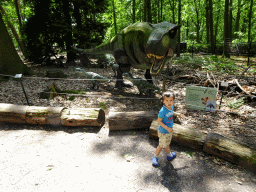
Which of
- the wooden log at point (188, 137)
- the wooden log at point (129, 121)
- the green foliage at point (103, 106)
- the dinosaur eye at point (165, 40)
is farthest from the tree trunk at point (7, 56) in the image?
the wooden log at point (188, 137)

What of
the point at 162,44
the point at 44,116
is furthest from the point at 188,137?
the point at 44,116

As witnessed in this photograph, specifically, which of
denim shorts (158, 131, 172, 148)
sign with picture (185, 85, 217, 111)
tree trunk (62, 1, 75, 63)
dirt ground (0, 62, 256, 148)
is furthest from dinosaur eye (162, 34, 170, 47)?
tree trunk (62, 1, 75, 63)

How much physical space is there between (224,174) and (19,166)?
10.9ft

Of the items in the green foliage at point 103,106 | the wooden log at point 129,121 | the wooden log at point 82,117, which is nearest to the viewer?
the wooden log at point 129,121

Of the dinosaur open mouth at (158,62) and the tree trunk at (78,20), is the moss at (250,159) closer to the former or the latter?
the dinosaur open mouth at (158,62)

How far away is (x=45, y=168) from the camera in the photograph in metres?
2.76

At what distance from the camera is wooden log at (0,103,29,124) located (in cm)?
397

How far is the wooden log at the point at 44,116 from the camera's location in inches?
153

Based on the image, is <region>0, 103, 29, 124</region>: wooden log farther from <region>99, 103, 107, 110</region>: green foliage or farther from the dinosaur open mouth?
the dinosaur open mouth

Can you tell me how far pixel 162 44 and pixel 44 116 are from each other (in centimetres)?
311

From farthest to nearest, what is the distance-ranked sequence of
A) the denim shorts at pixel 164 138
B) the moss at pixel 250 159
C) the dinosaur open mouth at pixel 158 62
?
the dinosaur open mouth at pixel 158 62 → the denim shorts at pixel 164 138 → the moss at pixel 250 159

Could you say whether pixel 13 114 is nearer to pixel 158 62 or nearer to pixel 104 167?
pixel 104 167

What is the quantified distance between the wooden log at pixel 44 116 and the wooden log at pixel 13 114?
0.12 metres

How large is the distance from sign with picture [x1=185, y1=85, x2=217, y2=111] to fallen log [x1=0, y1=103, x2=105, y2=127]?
89.5 inches
